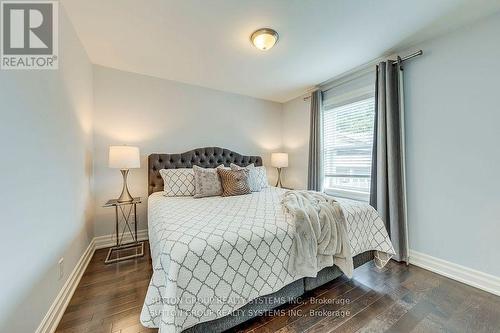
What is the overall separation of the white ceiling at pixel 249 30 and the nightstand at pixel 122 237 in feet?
6.19

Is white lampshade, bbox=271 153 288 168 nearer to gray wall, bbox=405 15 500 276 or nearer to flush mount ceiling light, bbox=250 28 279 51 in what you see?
gray wall, bbox=405 15 500 276

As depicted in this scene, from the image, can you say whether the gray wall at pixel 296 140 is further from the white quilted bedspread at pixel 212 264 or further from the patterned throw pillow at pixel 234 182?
the white quilted bedspread at pixel 212 264

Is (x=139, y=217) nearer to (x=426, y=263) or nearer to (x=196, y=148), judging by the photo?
(x=196, y=148)

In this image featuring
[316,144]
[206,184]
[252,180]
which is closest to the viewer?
[206,184]

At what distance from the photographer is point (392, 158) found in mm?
2318

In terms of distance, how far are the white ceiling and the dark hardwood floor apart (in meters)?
2.53

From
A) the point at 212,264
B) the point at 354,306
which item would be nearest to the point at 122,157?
the point at 212,264

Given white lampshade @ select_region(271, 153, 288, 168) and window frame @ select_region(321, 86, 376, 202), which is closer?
window frame @ select_region(321, 86, 376, 202)

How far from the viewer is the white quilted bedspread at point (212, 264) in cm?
107

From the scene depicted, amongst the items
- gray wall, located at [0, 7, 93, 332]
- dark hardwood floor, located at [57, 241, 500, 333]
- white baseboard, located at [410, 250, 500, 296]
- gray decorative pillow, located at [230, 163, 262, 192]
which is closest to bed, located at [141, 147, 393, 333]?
dark hardwood floor, located at [57, 241, 500, 333]

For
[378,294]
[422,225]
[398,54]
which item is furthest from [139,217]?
[398,54]

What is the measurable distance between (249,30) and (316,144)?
2.13 meters

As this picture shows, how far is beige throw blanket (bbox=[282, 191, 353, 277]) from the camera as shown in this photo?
4.82 feet

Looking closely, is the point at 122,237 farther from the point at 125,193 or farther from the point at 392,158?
the point at 392,158
